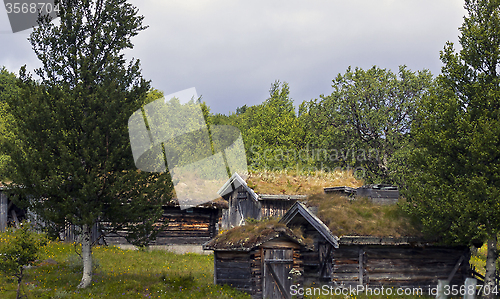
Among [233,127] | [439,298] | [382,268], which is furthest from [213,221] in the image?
[233,127]

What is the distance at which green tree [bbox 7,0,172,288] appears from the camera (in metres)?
14.7

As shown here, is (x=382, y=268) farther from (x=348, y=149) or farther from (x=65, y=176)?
(x=348, y=149)

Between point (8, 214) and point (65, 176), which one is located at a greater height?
point (65, 176)

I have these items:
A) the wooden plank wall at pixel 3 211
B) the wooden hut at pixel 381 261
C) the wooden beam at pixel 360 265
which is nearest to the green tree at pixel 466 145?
the wooden hut at pixel 381 261

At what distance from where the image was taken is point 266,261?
15.8 meters

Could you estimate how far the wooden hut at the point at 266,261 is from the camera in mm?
15688

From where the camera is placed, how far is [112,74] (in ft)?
53.5

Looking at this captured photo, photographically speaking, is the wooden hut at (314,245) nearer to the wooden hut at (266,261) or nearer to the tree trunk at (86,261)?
the wooden hut at (266,261)

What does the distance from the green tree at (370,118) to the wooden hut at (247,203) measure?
40.6ft

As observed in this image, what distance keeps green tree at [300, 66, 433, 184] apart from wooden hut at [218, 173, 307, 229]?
1236cm

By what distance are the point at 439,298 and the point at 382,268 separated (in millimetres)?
2814

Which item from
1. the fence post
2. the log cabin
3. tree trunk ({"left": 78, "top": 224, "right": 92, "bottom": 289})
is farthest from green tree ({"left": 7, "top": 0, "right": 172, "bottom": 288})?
the fence post

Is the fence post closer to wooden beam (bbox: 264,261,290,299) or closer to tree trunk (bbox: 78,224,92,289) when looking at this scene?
wooden beam (bbox: 264,261,290,299)

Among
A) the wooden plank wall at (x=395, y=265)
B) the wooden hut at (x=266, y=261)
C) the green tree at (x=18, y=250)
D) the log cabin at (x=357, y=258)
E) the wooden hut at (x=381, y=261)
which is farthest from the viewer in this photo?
the wooden plank wall at (x=395, y=265)
